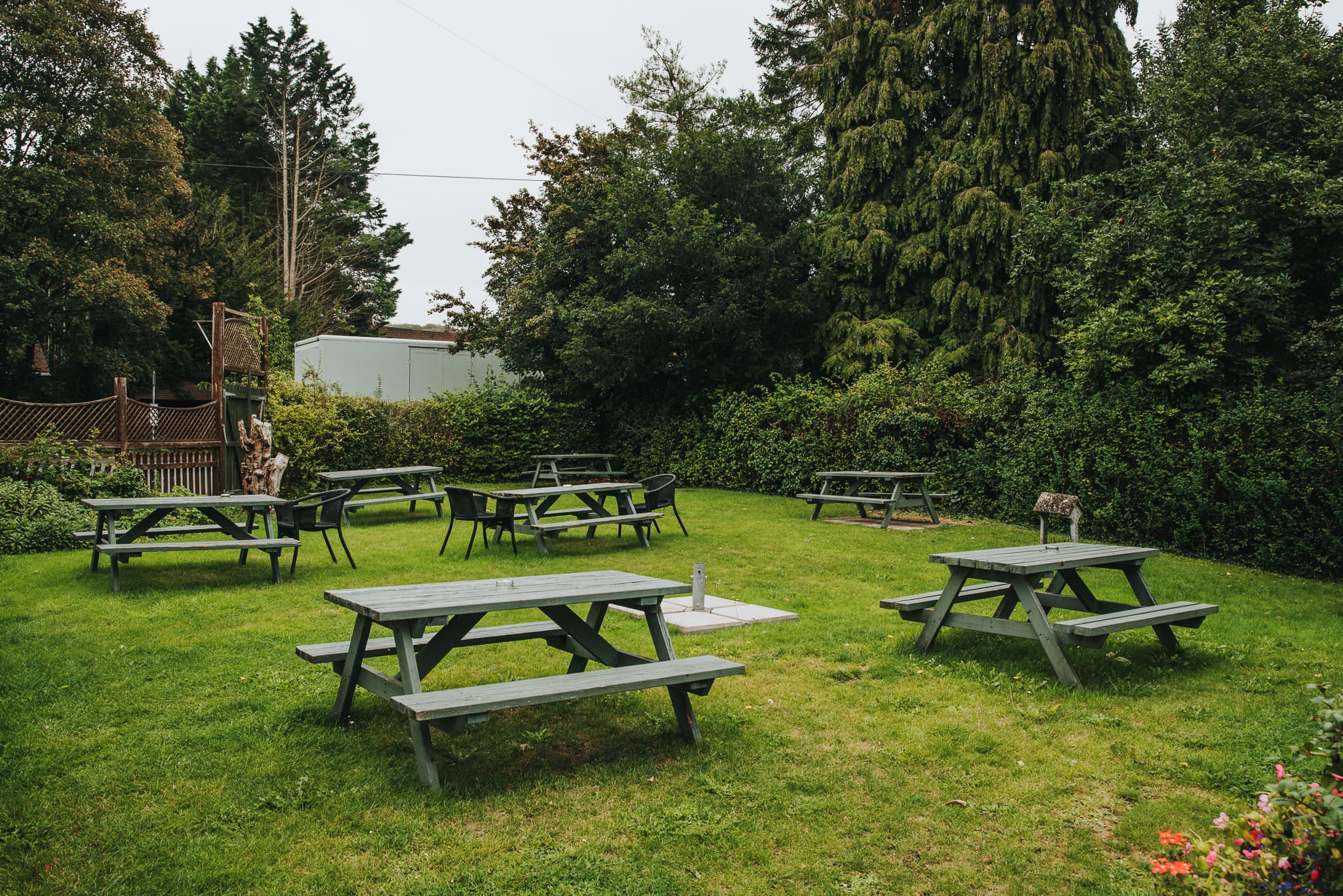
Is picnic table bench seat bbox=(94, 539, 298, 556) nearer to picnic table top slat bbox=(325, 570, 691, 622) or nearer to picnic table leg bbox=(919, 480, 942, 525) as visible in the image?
picnic table top slat bbox=(325, 570, 691, 622)

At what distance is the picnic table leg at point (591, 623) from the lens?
14.9 feet

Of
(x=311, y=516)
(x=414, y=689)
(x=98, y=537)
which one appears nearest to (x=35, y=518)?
(x=98, y=537)

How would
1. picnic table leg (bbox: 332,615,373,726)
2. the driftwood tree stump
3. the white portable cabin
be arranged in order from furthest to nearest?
the white portable cabin → the driftwood tree stump → picnic table leg (bbox: 332,615,373,726)

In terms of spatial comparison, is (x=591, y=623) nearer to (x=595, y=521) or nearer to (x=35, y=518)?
(x=595, y=521)

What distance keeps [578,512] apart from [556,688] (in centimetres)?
656

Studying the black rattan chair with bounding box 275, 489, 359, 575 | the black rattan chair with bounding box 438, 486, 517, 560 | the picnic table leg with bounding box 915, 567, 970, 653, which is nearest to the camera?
the picnic table leg with bounding box 915, 567, 970, 653

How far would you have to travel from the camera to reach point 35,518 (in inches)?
378

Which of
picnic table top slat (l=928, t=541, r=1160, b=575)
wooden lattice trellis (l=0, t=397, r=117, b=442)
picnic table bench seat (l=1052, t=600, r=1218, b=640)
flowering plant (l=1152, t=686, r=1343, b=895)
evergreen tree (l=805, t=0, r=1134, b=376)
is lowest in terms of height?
picnic table bench seat (l=1052, t=600, r=1218, b=640)

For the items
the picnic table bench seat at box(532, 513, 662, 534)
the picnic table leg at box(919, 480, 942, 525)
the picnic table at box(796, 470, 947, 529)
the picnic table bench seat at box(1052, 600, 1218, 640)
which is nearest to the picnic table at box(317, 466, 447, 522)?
the picnic table bench seat at box(532, 513, 662, 534)

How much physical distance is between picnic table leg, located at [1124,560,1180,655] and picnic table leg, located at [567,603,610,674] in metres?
3.32

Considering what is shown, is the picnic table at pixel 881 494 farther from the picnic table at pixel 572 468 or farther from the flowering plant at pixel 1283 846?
the flowering plant at pixel 1283 846

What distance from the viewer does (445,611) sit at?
349 centimetres

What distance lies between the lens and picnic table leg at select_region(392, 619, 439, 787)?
3.27m

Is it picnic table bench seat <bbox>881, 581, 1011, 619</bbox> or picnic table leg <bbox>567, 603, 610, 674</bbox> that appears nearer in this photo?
picnic table leg <bbox>567, 603, 610, 674</bbox>
